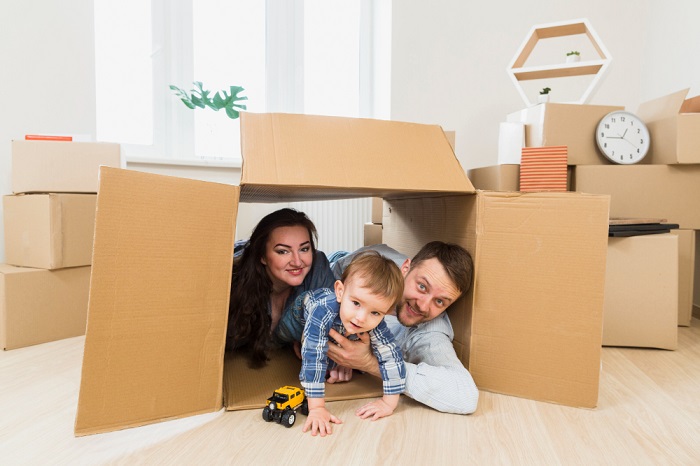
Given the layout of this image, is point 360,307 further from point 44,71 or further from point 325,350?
point 44,71

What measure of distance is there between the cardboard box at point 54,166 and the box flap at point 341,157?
0.84 metres

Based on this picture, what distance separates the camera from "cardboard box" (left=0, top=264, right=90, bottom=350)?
4.89 ft

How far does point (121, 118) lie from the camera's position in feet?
8.10

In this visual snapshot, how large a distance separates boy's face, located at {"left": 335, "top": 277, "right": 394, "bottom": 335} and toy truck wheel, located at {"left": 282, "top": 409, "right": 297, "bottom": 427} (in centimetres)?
20

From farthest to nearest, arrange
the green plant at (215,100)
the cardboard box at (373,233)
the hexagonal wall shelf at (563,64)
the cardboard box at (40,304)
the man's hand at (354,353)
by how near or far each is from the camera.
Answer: the green plant at (215,100), the cardboard box at (373,233), the hexagonal wall shelf at (563,64), the cardboard box at (40,304), the man's hand at (354,353)

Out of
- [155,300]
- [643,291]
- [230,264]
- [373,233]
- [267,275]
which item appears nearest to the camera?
[155,300]

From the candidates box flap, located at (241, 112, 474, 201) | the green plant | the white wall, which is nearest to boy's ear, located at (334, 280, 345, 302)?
box flap, located at (241, 112, 474, 201)

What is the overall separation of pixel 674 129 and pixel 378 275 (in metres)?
1.47

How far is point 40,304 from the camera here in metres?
1.56

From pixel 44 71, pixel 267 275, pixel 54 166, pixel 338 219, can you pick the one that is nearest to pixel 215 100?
pixel 44 71

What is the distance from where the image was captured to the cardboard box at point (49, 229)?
1.56m

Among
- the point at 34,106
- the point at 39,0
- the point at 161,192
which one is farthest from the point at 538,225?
the point at 39,0

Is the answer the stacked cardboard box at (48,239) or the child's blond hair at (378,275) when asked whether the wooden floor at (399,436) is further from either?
the stacked cardboard box at (48,239)

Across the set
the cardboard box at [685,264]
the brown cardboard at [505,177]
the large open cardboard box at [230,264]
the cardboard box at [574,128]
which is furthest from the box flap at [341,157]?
the cardboard box at [685,264]
